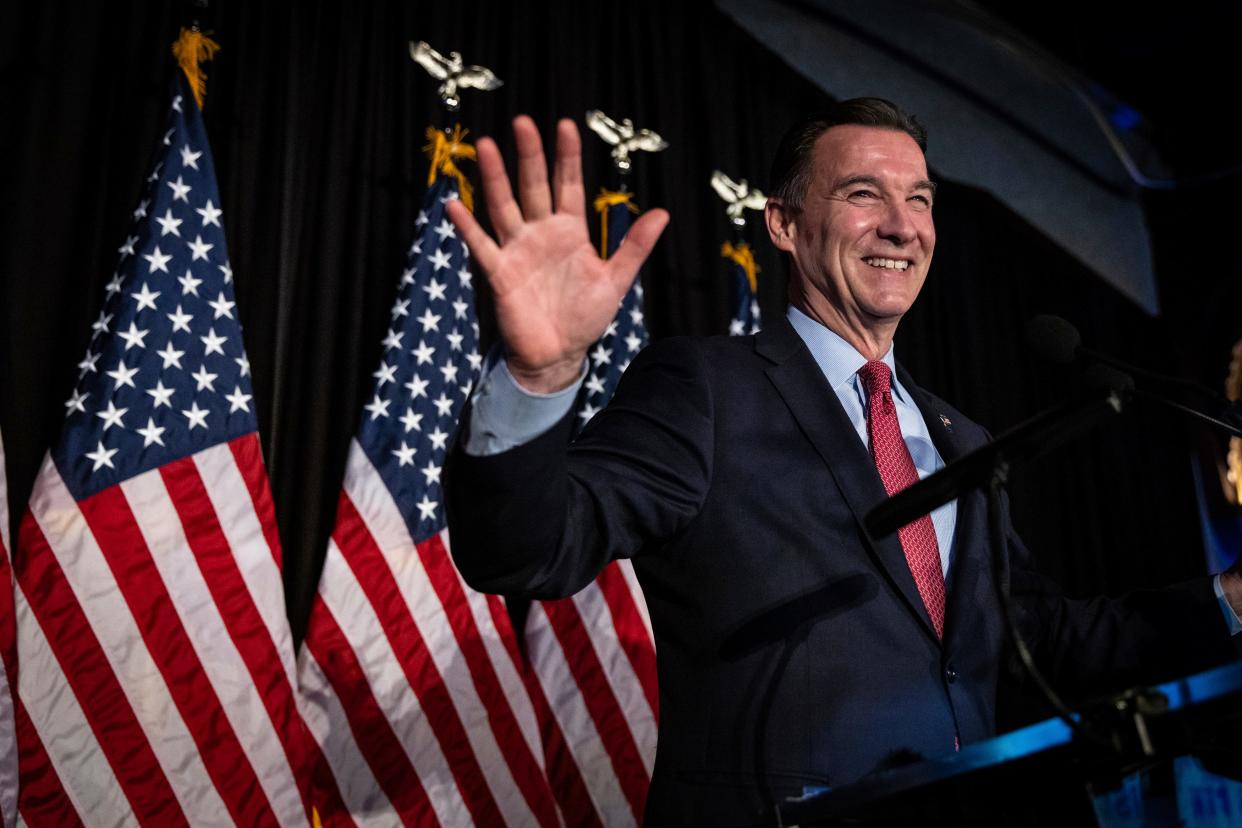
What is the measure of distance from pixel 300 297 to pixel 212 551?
2.94 feet

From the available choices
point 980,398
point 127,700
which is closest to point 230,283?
point 127,700

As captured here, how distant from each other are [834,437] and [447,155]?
2073 millimetres

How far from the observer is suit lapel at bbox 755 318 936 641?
1255 mm

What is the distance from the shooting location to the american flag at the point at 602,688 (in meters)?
2.89

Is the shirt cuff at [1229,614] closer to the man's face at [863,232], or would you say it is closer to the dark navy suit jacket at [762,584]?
the dark navy suit jacket at [762,584]

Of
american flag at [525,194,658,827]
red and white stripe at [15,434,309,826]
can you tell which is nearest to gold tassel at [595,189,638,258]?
american flag at [525,194,658,827]

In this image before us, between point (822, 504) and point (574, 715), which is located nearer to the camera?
point (822, 504)

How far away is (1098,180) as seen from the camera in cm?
593

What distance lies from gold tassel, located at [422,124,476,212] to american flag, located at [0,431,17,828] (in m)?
1.49

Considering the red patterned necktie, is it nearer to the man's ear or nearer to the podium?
the man's ear

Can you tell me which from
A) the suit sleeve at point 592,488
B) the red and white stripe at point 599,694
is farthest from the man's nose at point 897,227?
the red and white stripe at point 599,694

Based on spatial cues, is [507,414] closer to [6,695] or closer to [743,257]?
[6,695]

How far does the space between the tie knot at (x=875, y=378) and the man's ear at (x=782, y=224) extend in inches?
11.4

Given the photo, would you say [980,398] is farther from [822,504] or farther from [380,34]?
[822,504]
